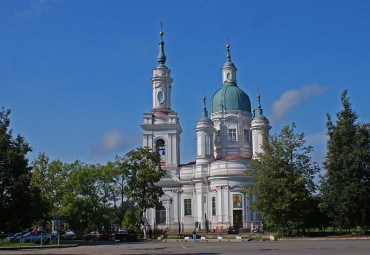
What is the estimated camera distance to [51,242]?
1537 inches

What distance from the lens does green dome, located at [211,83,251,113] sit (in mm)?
67625

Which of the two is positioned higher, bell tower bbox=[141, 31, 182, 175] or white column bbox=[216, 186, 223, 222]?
bell tower bbox=[141, 31, 182, 175]

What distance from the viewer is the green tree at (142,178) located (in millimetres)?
49031

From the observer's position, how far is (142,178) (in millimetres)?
48875

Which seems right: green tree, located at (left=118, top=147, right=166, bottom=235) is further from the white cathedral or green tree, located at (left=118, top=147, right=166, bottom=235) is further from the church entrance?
the church entrance

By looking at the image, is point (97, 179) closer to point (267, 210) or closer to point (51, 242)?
point (51, 242)

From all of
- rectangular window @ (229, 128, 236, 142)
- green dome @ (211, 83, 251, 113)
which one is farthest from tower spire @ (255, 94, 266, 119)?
rectangular window @ (229, 128, 236, 142)

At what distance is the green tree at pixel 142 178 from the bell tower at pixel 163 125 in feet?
35.2

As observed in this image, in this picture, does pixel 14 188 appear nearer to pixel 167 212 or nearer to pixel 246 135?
pixel 167 212

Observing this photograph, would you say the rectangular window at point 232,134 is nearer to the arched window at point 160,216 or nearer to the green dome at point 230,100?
the green dome at point 230,100

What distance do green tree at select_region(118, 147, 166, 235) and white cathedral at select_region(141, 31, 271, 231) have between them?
20.8 ft

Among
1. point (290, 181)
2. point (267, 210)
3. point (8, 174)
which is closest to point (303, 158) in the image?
point (290, 181)

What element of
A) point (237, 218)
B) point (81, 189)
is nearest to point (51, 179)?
point (81, 189)

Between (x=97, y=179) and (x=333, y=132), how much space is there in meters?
34.1
